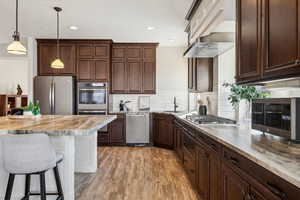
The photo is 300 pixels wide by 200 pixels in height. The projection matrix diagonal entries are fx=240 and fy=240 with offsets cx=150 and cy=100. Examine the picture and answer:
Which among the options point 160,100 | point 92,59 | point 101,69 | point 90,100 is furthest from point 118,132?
point 92,59

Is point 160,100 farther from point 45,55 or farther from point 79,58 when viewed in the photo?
point 45,55

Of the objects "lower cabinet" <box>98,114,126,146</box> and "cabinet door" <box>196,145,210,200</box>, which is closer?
"cabinet door" <box>196,145,210,200</box>

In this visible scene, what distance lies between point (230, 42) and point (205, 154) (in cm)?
146

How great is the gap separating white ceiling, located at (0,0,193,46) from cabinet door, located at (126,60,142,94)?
2.00 feet

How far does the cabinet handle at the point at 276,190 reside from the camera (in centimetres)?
101

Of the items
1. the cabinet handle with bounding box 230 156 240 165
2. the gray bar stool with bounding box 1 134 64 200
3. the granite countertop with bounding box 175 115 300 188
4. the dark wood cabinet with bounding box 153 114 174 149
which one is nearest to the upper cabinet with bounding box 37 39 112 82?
the dark wood cabinet with bounding box 153 114 174 149

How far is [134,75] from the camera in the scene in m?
6.22

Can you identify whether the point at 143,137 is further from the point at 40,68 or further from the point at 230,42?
the point at 230,42

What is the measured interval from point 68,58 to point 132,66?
1.60 meters

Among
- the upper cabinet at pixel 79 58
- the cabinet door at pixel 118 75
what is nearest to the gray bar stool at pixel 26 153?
the upper cabinet at pixel 79 58

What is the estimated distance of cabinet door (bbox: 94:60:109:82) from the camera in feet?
19.5

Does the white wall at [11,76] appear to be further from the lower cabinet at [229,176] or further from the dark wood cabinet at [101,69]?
the lower cabinet at [229,176]

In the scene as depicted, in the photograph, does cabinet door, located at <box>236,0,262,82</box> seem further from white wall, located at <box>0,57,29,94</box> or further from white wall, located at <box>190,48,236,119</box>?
white wall, located at <box>0,57,29,94</box>

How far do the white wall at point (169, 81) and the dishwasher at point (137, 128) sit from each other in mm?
601
